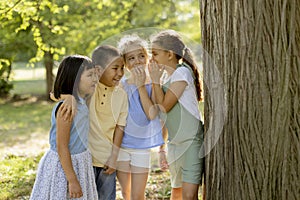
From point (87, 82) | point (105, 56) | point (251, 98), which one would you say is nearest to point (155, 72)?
point (105, 56)

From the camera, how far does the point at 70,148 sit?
324 cm

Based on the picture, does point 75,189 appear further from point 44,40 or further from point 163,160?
point 44,40

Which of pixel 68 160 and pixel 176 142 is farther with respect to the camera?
pixel 176 142

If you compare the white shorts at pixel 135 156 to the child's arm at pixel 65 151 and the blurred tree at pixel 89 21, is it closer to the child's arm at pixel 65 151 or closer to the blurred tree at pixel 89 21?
the child's arm at pixel 65 151

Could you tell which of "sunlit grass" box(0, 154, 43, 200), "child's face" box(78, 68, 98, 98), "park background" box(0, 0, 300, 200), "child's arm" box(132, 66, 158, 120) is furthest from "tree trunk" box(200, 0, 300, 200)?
"sunlit grass" box(0, 154, 43, 200)

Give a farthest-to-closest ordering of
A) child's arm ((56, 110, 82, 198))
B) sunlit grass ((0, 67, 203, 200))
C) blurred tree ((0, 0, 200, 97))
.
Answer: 1. blurred tree ((0, 0, 200, 97))
2. sunlit grass ((0, 67, 203, 200))
3. child's arm ((56, 110, 82, 198))

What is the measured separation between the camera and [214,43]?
127 inches

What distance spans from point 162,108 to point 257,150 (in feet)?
2.49

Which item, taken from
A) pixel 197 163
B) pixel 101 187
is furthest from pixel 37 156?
pixel 197 163

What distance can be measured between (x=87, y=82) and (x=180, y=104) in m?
0.69

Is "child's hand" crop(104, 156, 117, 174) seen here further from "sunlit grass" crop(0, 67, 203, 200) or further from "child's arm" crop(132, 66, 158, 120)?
"sunlit grass" crop(0, 67, 203, 200)

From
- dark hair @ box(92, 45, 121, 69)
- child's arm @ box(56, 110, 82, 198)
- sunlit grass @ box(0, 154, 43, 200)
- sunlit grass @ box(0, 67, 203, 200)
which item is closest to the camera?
child's arm @ box(56, 110, 82, 198)

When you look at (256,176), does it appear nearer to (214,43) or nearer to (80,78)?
(214,43)

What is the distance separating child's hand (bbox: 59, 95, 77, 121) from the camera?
3.14 meters
